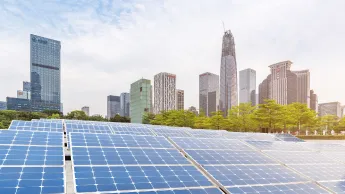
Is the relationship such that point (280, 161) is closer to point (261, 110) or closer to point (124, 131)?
point (124, 131)

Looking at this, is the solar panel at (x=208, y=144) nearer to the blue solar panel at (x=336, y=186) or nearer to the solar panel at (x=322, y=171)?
the solar panel at (x=322, y=171)

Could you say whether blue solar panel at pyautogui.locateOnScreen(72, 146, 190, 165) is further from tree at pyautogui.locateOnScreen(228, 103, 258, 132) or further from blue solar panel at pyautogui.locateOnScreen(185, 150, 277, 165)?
tree at pyautogui.locateOnScreen(228, 103, 258, 132)

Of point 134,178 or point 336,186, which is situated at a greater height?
point 134,178

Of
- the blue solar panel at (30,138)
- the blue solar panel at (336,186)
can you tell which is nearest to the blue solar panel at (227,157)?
the blue solar panel at (336,186)

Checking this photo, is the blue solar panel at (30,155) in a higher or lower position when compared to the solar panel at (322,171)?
higher

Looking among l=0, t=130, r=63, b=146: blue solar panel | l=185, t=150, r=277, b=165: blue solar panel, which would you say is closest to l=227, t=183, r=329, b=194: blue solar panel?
l=185, t=150, r=277, b=165: blue solar panel

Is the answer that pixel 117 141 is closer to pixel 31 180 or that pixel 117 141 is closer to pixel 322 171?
pixel 31 180

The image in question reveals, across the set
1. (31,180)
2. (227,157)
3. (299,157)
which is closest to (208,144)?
(227,157)
